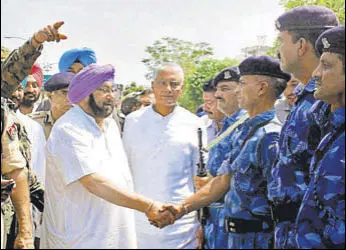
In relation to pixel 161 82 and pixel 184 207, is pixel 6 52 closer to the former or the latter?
pixel 161 82

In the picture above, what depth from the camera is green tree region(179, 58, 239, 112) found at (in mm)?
3301

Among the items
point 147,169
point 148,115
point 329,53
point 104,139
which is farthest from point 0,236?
point 329,53

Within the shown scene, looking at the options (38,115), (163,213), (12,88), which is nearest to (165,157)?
(163,213)

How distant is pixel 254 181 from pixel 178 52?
29.7 inches

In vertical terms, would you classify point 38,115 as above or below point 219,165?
above

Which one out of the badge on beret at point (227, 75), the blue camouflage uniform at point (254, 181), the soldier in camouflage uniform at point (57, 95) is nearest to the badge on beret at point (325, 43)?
the blue camouflage uniform at point (254, 181)

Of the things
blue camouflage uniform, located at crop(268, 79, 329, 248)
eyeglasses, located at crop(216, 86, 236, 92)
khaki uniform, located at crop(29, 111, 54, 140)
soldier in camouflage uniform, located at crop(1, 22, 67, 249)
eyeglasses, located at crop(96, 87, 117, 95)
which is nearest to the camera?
blue camouflage uniform, located at crop(268, 79, 329, 248)

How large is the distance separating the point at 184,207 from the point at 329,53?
1.36 m

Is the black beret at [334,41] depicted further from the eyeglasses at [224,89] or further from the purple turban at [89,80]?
the eyeglasses at [224,89]

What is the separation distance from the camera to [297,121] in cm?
268

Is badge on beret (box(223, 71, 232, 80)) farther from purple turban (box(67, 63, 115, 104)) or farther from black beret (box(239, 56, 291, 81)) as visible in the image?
purple turban (box(67, 63, 115, 104))

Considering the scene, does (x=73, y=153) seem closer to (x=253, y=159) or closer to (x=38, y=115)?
(x=253, y=159)

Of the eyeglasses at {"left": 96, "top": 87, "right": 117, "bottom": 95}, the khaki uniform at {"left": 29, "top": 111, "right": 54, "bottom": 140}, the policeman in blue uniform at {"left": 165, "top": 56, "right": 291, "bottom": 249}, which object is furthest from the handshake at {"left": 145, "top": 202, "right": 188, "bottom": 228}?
the khaki uniform at {"left": 29, "top": 111, "right": 54, "bottom": 140}

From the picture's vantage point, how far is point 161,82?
3.79m
